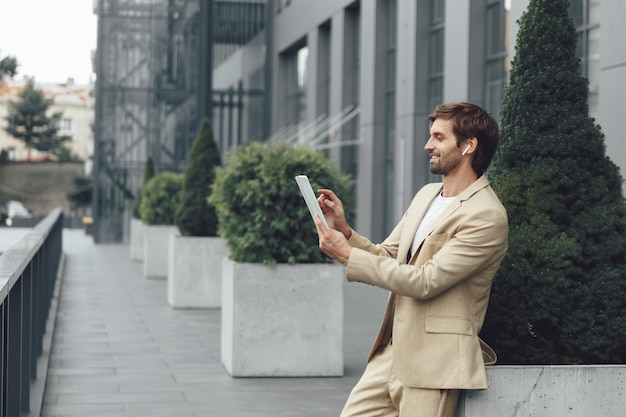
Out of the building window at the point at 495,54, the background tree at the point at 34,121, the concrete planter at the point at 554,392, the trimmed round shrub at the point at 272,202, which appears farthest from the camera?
the background tree at the point at 34,121

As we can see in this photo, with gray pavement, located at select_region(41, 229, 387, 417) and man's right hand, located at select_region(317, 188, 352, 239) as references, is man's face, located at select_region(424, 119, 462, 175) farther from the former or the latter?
gray pavement, located at select_region(41, 229, 387, 417)

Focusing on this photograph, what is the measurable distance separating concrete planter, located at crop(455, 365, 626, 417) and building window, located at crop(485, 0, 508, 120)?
45.2ft

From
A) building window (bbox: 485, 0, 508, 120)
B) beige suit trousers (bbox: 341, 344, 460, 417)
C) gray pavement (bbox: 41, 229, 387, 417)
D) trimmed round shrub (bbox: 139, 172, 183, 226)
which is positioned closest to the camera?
beige suit trousers (bbox: 341, 344, 460, 417)

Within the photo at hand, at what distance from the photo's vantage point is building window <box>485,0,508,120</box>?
1817cm

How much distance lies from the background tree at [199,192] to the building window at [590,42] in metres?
5.28

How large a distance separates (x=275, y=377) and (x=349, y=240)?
5.14 m

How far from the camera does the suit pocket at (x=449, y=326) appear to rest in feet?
13.0

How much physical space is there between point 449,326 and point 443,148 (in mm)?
656

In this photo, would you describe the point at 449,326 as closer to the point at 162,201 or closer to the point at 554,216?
the point at 554,216

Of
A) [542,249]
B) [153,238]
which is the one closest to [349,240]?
[542,249]

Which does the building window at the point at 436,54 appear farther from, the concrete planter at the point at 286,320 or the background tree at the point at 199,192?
the concrete planter at the point at 286,320

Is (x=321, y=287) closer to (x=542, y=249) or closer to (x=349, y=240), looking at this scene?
(x=542, y=249)

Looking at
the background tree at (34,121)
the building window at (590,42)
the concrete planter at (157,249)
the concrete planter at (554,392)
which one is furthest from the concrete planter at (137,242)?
the background tree at (34,121)

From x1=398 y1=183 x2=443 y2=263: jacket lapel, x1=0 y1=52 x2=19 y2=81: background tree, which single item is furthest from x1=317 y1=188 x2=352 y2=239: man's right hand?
x1=0 y1=52 x2=19 y2=81: background tree
